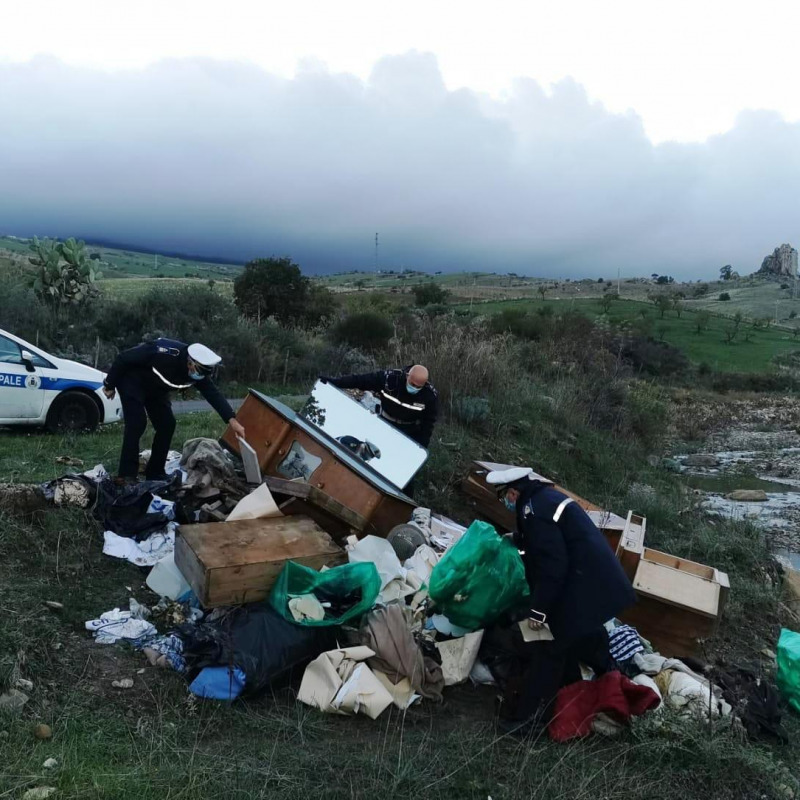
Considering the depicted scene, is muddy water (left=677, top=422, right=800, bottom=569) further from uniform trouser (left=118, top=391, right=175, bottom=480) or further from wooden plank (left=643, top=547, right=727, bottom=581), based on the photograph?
uniform trouser (left=118, top=391, right=175, bottom=480)

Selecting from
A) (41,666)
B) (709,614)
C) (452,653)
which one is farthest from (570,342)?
(41,666)

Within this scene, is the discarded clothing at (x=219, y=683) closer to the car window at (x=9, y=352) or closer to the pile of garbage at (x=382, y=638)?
the pile of garbage at (x=382, y=638)

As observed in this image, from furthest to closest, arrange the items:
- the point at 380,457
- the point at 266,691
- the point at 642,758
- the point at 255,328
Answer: the point at 255,328
the point at 380,457
the point at 266,691
the point at 642,758

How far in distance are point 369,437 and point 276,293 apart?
17846 mm

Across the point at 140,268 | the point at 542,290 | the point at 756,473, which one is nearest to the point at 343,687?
the point at 756,473

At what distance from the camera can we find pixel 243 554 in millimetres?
4434

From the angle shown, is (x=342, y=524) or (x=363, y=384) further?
(x=363, y=384)

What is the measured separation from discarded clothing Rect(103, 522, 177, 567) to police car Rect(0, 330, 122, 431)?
3796 mm

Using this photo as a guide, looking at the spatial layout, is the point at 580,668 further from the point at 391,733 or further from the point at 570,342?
the point at 570,342

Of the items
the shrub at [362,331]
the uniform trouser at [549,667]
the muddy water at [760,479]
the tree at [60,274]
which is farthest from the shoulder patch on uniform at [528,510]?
the tree at [60,274]

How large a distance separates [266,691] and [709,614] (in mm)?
3288

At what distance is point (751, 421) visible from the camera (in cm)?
2617

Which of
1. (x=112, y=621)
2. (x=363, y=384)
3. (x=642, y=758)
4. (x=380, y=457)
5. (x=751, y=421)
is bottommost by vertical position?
(x=751, y=421)

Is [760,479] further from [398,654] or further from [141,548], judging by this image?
[141,548]
